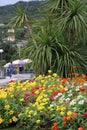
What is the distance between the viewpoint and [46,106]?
6199 mm

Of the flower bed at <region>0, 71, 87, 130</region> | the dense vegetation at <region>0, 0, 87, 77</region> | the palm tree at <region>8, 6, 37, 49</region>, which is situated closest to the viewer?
the flower bed at <region>0, 71, 87, 130</region>

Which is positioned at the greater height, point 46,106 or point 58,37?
point 58,37

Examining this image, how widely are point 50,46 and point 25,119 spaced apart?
463cm

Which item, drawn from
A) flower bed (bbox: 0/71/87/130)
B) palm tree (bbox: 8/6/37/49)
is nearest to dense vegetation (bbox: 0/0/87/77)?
palm tree (bbox: 8/6/37/49)

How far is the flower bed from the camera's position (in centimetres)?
528

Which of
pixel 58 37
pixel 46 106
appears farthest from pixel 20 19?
pixel 46 106

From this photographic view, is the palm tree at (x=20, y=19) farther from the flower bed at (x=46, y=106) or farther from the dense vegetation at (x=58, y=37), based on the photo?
the flower bed at (x=46, y=106)

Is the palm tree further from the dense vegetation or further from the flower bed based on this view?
the flower bed

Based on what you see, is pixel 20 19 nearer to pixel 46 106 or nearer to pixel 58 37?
pixel 58 37

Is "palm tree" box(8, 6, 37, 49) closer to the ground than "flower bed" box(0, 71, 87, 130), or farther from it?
farther from it

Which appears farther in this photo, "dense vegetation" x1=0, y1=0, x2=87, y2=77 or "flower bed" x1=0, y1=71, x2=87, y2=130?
"dense vegetation" x1=0, y1=0, x2=87, y2=77

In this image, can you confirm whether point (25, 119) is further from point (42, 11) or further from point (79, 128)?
point (42, 11)

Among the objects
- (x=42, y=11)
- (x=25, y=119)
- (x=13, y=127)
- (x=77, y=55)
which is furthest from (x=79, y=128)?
(x=42, y=11)

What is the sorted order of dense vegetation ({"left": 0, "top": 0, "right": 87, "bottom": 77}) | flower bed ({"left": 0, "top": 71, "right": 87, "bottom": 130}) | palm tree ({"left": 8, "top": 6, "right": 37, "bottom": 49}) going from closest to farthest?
flower bed ({"left": 0, "top": 71, "right": 87, "bottom": 130}), dense vegetation ({"left": 0, "top": 0, "right": 87, "bottom": 77}), palm tree ({"left": 8, "top": 6, "right": 37, "bottom": 49})
